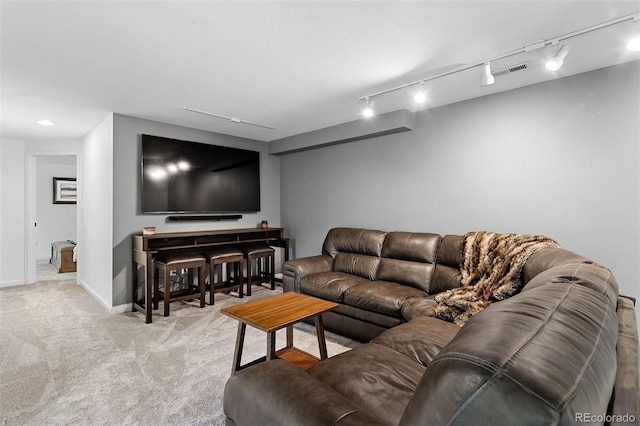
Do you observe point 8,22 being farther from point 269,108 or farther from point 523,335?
point 523,335

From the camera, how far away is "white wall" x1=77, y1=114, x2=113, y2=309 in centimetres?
373

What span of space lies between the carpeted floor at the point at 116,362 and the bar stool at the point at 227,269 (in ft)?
0.97

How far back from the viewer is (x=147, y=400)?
198cm

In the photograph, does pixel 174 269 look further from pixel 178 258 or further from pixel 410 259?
pixel 410 259

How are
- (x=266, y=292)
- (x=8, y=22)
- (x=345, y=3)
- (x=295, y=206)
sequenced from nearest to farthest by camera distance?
(x=345, y=3)
(x=8, y=22)
(x=266, y=292)
(x=295, y=206)

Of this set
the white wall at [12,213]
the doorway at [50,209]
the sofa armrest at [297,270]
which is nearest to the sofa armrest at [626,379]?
the sofa armrest at [297,270]

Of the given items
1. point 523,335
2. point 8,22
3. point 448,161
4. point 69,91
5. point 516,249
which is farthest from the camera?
point 448,161

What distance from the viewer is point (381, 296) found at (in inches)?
108

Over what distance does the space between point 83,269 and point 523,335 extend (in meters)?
5.83

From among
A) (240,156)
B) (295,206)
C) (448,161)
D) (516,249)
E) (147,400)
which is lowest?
(147,400)

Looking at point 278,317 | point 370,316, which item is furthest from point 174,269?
point 370,316

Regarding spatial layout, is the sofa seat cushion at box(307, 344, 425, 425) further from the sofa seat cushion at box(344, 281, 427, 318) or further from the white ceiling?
the white ceiling

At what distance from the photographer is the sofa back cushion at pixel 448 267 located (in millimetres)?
2867

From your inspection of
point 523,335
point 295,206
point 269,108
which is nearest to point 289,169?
point 295,206
